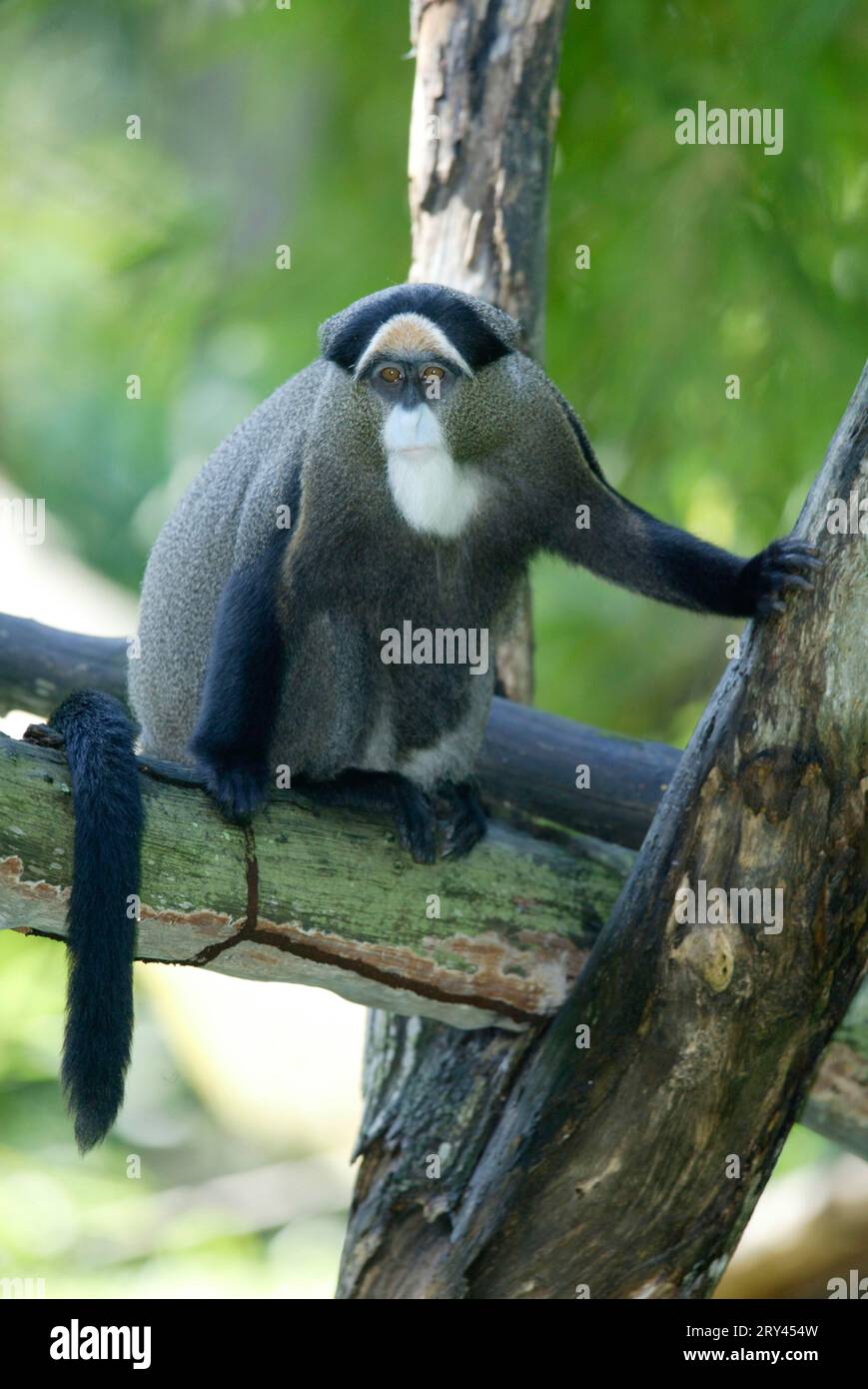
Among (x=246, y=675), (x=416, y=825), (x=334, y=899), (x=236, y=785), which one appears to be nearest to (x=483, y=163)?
(x=246, y=675)

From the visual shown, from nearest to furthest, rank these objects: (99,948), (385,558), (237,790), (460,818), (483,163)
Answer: (99,948) → (237,790) → (385,558) → (460,818) → (483,163)

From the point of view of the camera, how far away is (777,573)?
15.2 ft

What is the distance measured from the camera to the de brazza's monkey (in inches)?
200

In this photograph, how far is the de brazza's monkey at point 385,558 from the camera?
5.07 metres

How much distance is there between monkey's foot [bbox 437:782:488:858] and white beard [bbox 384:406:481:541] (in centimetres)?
107

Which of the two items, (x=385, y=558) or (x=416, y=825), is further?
(x=385, y=558)

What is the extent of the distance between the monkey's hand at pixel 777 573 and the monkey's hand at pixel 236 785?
177cm

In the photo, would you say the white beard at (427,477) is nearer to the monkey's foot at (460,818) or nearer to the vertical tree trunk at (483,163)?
the monkey's foot at (460,818)

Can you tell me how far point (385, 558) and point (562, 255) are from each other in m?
4.20

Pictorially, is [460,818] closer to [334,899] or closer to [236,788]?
[334,899]

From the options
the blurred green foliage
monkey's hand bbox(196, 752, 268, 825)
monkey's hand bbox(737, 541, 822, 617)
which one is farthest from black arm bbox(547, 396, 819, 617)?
monkey's hand bbox(196, 752, 268, 825)

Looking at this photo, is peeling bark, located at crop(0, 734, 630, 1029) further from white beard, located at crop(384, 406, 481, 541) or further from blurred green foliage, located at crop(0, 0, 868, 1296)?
blurred green foliage, located at crop(0, 0, 868, 1296)

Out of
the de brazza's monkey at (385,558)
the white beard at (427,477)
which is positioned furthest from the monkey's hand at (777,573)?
the white beard at (427,477)

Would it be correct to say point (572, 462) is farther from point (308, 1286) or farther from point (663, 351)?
point (308, 1286)
